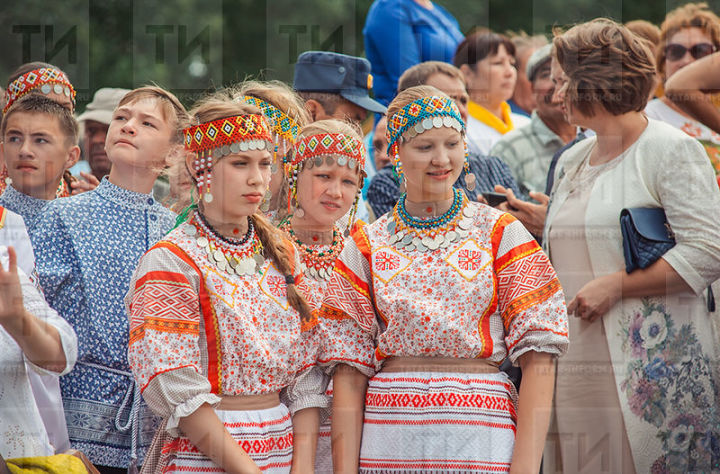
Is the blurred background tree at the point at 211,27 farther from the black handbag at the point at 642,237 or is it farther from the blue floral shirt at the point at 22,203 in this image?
the black handbag at the point at 642,237

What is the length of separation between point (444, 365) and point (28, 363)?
1045mm

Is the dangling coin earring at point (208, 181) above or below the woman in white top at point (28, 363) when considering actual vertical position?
above

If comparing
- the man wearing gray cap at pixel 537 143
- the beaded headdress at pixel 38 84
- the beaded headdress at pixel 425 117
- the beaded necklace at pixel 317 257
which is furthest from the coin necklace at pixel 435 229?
the man wearing gray cap at pixel 537 143

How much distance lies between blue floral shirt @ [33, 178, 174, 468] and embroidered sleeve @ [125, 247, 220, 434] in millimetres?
546

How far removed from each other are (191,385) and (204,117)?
71cm

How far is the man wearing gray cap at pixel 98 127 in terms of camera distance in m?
4.15

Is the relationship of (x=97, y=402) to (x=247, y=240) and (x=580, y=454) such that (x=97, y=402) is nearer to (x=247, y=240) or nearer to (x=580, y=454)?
(x=247, y=240)

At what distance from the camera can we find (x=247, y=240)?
2.63 m

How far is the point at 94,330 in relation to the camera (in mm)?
2967

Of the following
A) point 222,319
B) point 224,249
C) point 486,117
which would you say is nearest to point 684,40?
point 486,117

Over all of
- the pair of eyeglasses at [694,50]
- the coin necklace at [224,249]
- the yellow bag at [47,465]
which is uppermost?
the pair of eyeglasses at [694,50]

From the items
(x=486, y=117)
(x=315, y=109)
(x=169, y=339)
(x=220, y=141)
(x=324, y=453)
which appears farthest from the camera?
(x=486, y=117)

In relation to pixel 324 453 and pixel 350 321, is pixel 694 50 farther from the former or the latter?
pixel 324 453

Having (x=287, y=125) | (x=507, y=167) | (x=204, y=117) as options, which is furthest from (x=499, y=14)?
(x=204, y=117)
